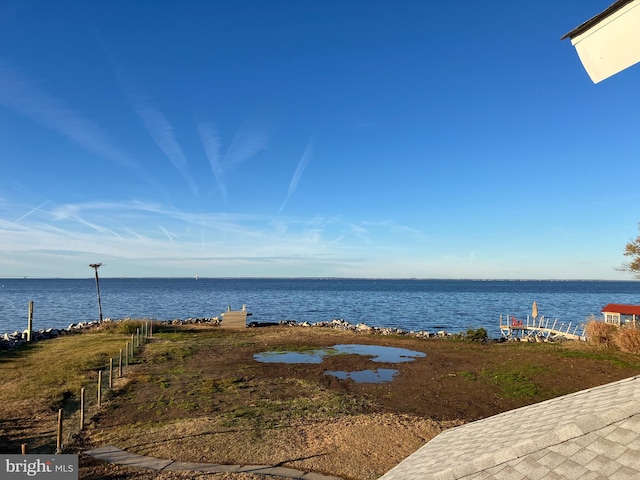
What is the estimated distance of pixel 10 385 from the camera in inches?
694

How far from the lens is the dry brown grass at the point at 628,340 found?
24639 mm

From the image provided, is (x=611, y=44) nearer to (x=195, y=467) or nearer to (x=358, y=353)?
(x=195, y=467)

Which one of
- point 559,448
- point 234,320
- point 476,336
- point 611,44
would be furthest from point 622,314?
point 611,44

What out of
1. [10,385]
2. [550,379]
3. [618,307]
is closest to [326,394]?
[550,379]

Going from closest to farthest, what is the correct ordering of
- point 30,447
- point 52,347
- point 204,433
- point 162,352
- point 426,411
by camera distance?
point 30,447, point 204,433, point 426,411, point 162,352, point 52,347

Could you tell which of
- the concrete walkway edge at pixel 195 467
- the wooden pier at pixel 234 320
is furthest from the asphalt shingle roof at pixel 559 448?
the wooden pier at pixel 234 320

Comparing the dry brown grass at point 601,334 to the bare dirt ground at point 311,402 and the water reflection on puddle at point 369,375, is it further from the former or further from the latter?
the water reflection on puddle at point 369,375

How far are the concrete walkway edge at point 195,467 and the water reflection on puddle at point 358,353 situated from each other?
992cm

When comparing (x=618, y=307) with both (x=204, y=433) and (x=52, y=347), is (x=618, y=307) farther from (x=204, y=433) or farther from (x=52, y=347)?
(x=52, y=347)

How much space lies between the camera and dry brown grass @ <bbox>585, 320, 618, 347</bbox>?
27198mm

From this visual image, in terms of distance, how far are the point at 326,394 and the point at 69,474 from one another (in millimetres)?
9520

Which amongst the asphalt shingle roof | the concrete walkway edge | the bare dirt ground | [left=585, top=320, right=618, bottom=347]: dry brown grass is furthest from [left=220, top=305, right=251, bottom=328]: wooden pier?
the asphalt shingle roof

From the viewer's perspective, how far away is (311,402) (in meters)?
15.4

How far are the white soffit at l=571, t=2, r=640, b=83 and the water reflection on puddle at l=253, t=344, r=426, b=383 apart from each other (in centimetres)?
1774
